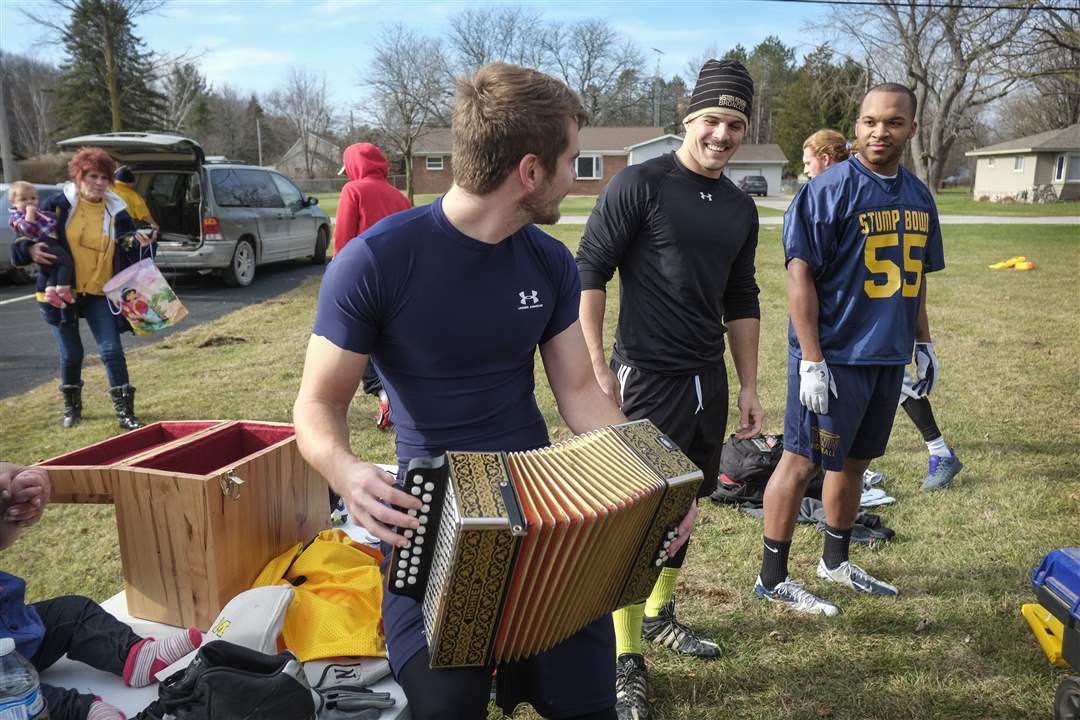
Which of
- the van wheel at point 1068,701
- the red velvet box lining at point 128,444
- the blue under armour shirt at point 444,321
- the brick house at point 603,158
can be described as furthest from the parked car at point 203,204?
the brick house at point 603,158

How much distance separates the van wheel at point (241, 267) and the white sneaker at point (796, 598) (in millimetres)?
10826

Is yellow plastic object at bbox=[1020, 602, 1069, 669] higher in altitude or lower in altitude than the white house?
lower

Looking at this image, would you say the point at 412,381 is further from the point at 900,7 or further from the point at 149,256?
the point at 900,7

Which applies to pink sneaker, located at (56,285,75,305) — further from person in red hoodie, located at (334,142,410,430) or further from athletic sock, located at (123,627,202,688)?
athletic sock, located at (123,627,202,688)

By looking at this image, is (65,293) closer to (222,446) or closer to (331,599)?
(222,446)

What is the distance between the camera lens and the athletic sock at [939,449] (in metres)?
5.06

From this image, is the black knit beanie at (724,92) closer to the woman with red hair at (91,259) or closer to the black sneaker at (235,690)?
the black sneaker at (235,690)

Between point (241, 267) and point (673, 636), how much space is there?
11230 millimetres

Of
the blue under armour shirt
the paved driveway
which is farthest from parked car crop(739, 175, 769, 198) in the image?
the blue under armour shirt

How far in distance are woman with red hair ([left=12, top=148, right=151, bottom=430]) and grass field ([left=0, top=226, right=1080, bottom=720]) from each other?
352 mm

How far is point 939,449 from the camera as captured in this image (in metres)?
5.08

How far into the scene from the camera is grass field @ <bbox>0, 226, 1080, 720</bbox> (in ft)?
10.2

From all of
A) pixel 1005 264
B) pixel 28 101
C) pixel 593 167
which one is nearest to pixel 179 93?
pixel 28 101

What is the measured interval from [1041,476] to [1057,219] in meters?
26.8
